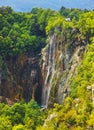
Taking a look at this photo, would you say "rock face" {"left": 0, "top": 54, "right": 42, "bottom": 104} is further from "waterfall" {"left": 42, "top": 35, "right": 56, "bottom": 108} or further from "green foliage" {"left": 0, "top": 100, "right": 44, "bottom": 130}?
"green foliage" {"left": 0, "top": 100, "right": 44, "bottom": 130}

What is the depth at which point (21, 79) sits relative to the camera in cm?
4172

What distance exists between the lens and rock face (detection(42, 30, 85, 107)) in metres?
36.7

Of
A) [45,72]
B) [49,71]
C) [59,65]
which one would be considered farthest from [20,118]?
[45,72]

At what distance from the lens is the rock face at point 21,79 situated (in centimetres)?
4069

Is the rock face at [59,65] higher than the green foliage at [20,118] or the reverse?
higher

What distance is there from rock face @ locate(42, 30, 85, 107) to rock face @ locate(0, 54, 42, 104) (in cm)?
102

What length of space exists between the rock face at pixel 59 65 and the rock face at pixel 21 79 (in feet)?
3.34

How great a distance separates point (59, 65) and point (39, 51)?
4.97m

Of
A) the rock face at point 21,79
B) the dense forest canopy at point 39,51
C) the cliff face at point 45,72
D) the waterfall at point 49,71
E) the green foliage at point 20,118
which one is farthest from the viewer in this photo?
the rock face at point 21,79

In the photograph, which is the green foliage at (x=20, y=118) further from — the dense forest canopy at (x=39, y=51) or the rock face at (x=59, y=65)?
the rock face at (x=59, y=65)

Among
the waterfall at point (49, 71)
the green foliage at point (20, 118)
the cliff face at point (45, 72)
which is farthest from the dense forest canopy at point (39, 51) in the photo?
the waterfall at point (49, 71)

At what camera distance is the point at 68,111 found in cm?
2759

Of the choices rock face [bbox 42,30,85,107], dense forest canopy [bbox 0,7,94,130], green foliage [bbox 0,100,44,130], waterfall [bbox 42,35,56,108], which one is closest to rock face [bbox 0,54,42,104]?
dense forest canopy [bbox 0,7,94,130]

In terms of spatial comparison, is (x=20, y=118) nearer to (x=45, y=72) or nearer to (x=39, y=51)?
(x=45, y=72)
